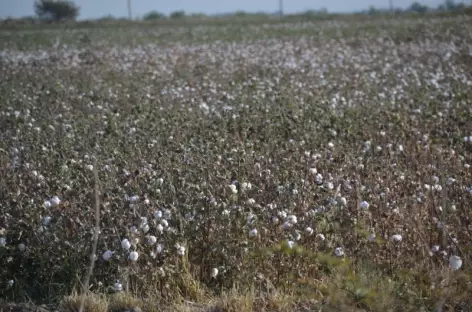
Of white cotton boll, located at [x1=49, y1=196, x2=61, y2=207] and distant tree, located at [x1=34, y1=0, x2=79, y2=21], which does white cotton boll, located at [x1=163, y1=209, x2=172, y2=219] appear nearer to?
white cotton boll, located at [x1=49, y1=196, x2=61, y2=207]

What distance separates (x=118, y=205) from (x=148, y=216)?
0.27 m

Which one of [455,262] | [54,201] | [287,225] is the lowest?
[455,262]

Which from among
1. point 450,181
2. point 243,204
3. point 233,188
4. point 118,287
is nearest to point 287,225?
point 243,204

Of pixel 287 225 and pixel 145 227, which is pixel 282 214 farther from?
pixel 145 227

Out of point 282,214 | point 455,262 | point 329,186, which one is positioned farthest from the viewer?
point 329,186

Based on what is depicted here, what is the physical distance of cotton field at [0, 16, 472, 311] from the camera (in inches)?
169

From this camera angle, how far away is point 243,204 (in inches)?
187

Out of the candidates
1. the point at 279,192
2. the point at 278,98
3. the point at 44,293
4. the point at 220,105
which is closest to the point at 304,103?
the point at 278,98

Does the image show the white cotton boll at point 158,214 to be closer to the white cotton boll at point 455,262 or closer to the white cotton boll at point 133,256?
the white cotton boll at point 133,256

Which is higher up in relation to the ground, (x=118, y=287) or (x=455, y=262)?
(x=455, y=262)

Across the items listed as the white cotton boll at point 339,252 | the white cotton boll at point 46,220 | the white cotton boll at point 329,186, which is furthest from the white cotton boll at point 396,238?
the white cotton boll at point 46,220

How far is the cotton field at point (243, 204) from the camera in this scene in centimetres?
429

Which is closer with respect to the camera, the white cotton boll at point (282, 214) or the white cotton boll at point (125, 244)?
the white cotton boll at point (125, 244)

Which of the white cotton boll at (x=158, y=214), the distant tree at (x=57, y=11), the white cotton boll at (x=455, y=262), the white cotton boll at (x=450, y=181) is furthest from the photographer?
the distant tree at (x=57, y=11)
